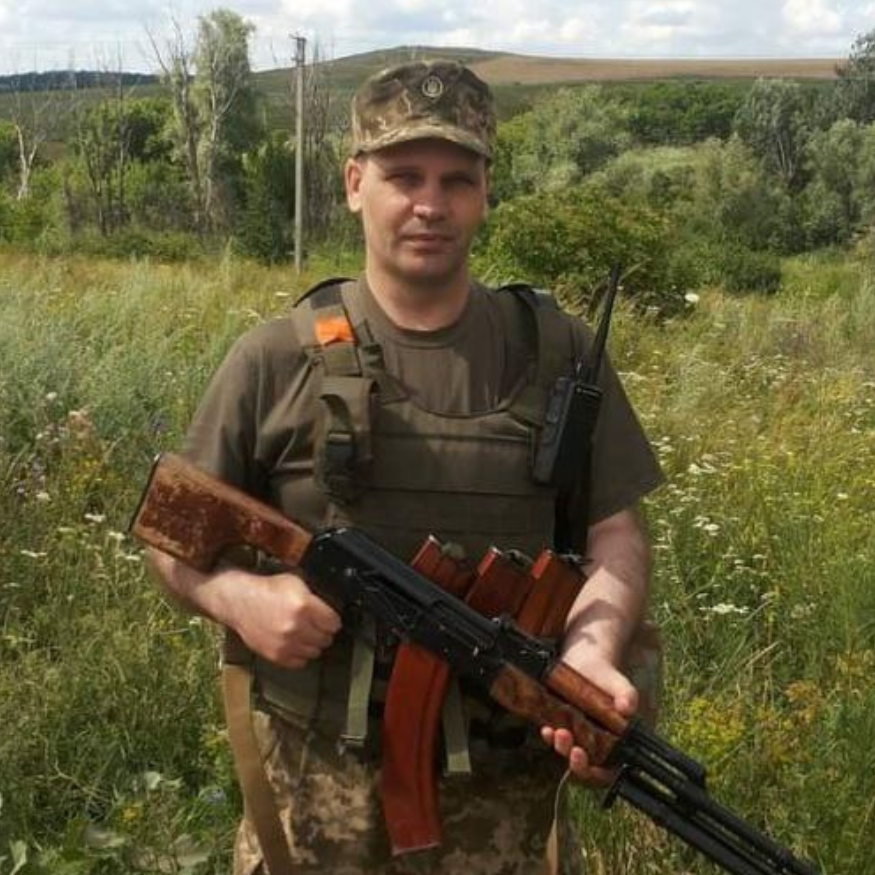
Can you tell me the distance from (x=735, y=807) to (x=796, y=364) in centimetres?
500

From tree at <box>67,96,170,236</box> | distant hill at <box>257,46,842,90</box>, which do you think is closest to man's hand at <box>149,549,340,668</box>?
tree at <box>67,96,170,236</box>

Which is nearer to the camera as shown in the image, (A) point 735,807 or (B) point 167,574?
(B) point 167,574

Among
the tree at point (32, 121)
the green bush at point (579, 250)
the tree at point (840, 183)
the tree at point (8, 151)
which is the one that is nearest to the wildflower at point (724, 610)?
the green bush at point (579, 250)

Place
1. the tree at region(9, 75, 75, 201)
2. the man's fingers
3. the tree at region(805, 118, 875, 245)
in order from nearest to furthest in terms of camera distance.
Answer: the man's fingers
the tree at region(805, 118, 875, 245)
the tree at region(9, 75, 75, 201)

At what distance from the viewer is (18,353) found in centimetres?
537

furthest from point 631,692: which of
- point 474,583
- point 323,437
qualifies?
point 323,437

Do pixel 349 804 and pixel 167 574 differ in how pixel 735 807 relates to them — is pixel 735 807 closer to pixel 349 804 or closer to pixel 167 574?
pixel 349 804

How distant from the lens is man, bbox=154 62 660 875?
6.23 ft

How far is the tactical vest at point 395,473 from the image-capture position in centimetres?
189

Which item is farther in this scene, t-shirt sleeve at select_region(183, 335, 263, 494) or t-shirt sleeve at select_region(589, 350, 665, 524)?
t-shirt sleeve at select_region(589, 350, 665, 524)

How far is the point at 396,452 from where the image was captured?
192cm

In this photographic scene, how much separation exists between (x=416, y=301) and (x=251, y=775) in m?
0.77

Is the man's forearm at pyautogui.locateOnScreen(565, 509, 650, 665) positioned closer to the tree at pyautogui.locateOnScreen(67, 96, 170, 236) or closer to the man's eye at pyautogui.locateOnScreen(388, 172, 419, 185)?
the man's eye at pyautogui.locateOnScreen(388, 172, 419, 185)

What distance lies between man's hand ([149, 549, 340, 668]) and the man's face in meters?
0.51
